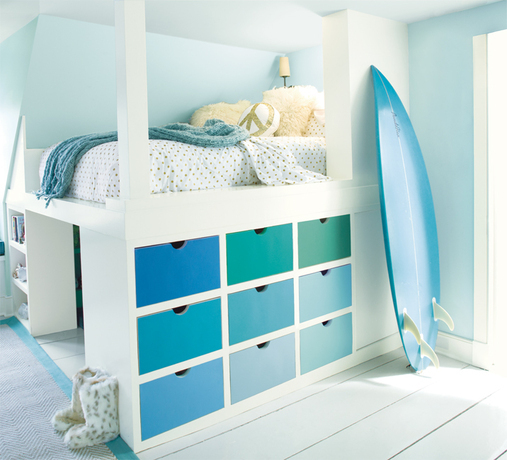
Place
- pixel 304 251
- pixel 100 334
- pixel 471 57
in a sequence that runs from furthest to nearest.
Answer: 1. pixel 471 57
2. pixel 304 251
3. pixel 100 334

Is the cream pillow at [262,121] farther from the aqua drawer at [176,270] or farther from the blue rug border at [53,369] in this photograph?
the blue rug border at [53,369]

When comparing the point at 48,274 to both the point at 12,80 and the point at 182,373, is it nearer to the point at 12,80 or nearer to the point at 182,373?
the point at 12,80

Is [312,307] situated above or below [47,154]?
below

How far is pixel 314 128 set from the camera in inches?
112

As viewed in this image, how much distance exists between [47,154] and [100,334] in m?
1.21

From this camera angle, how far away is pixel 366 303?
250 cm

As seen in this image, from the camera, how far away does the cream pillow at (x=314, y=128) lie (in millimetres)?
2822

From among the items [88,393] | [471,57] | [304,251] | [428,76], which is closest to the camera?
[88,393]

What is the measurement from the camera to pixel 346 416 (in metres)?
1.99

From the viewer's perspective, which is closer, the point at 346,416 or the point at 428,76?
the point at 346,416

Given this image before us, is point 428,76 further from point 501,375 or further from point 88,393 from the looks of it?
point 88,393

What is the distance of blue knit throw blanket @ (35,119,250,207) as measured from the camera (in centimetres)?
207

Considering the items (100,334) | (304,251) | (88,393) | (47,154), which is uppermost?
(47,154)

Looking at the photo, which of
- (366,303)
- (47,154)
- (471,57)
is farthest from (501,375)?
(47,154)
